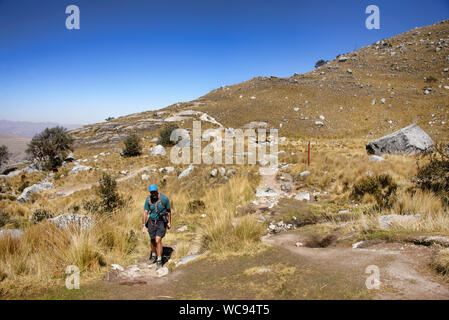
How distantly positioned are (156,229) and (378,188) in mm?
7483

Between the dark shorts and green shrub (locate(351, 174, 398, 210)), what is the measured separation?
6131 millimetres

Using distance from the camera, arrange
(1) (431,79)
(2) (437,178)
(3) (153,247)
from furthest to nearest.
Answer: (1) (431,79) → (2) (437,178) → (3) (153,247)

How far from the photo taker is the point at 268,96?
179ft

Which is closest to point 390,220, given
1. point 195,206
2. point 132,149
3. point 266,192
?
point 266,192

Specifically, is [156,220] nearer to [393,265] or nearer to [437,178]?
[393,265]

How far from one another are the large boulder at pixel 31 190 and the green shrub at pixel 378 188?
19.7 metres

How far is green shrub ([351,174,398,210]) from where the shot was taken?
23.6 feet

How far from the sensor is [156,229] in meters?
5.32

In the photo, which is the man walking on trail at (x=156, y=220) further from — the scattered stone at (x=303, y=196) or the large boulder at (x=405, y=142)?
the large boulder at (x=405, y=142)

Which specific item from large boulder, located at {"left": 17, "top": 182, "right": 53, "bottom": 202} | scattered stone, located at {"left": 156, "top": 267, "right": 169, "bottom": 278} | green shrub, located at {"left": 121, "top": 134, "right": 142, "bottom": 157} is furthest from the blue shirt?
green shrub, located at {"left": 121, "top": 134, "right": 142, "bottom": 157}

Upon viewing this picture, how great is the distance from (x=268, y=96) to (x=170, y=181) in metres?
45.5

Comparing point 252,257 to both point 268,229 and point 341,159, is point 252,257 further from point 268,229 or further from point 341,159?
point 341,159

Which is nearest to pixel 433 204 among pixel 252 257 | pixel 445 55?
pixel 252 257

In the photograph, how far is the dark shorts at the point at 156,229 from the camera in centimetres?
527
